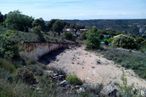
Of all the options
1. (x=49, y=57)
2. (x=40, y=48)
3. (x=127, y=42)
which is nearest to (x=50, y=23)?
(x=127, y=42)

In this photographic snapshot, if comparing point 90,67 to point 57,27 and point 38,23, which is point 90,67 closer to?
point 57,27

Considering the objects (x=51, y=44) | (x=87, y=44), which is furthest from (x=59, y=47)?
(x=87, y=44)

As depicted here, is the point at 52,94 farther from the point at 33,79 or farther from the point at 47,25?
the point at 47,25

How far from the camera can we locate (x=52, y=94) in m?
5.30

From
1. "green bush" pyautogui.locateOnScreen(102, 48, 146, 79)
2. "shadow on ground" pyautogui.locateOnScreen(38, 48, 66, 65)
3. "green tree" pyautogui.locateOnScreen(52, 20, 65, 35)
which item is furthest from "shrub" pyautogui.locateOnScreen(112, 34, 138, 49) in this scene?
"shadow on ground" pyautogui.locateOnScreen(38, 48, 66, 65)

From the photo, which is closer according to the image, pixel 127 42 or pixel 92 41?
pixel 92 41

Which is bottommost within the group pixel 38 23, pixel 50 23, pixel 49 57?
pixel 49 57

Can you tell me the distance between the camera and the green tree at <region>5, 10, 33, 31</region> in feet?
148

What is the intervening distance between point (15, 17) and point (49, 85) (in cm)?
4108

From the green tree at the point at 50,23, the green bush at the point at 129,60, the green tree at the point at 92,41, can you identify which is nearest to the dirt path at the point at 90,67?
the green bush at the point at 129,60

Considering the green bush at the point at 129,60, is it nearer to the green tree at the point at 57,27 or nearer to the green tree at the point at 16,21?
the green tree at the point at 16,21

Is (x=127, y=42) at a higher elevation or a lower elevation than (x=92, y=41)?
lower

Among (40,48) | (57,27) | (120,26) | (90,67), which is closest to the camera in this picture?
(90,67)

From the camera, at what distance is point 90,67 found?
2781 centimetres
